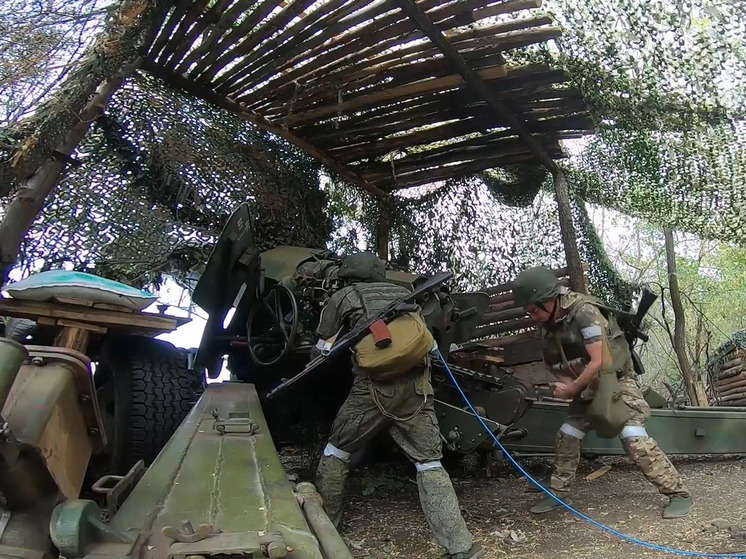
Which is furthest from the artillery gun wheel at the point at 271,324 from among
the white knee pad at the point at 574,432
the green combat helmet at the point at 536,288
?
the white knee pad at the point at 574,432

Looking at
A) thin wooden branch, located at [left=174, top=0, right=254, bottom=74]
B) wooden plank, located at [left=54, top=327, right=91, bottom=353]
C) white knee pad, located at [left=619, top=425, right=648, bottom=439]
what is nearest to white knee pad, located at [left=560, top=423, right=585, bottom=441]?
white knee pad, located at [left=619, top=425, right=648, bottom=439]

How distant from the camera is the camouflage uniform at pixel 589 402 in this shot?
4.04 metres

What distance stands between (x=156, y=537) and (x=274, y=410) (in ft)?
11.6

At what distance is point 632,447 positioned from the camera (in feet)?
13.5

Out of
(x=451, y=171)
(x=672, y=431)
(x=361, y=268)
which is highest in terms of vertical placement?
(x=451, y=171)

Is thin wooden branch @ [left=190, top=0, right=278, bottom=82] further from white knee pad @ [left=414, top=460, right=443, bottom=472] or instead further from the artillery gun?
white knee pad @ [left=414, top=460, right=443, bottom=472]

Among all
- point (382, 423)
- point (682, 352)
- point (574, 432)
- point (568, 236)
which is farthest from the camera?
point (682, 352)

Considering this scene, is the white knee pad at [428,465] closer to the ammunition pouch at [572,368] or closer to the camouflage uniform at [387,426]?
the camouflage uniform at [387,426]

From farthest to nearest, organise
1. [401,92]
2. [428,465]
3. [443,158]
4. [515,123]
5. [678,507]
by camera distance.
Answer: [443,158], [515,123], [401,92], [678,507], [428,465]

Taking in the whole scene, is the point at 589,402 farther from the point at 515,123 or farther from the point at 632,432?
the point at 515,123

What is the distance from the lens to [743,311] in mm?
13648

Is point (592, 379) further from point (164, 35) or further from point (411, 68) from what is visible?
point (164, 35)

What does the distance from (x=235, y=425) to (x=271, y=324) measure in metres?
2.42

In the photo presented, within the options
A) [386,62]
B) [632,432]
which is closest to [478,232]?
[386,62]
